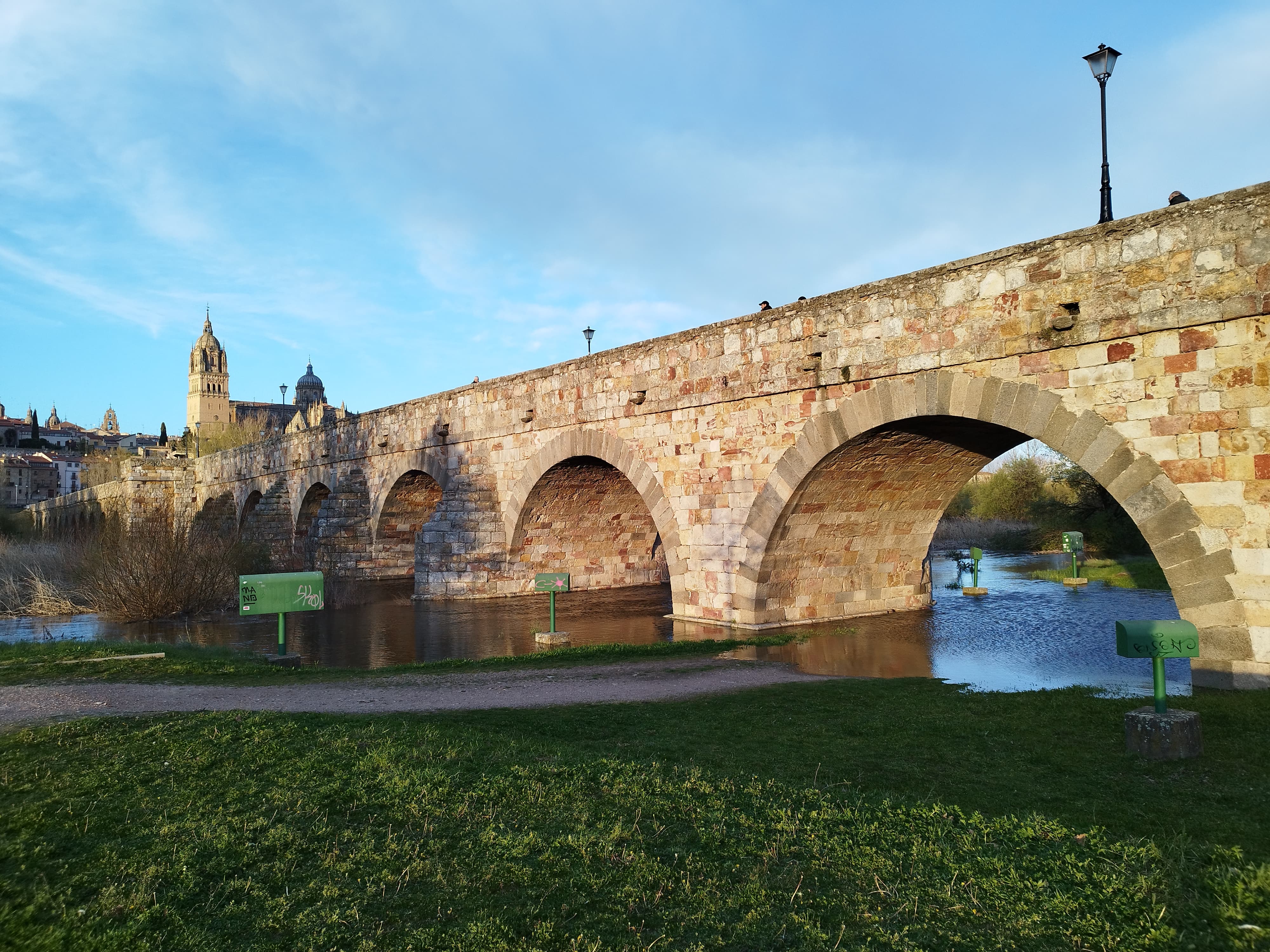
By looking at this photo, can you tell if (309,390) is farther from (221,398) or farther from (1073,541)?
(1073,541)

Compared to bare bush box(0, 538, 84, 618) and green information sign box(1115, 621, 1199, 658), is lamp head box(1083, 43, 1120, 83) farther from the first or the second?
bare bush box(0, 538, 84, 618)

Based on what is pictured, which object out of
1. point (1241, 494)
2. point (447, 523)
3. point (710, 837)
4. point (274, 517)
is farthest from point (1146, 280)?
point (274, 517)

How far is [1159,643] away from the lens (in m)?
5.97

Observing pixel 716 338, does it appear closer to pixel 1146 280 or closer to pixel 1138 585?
pixel 1146 280

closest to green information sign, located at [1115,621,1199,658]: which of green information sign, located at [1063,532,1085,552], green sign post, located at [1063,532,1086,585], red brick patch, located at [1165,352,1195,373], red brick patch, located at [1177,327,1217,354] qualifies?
red brick patch, located at [1165,352,1195,373]

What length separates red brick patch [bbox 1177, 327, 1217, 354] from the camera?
27.1 ft

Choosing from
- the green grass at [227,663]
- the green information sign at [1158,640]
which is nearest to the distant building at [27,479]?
the green grass at [227,663]

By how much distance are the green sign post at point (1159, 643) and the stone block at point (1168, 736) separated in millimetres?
142

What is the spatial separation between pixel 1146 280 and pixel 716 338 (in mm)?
6262

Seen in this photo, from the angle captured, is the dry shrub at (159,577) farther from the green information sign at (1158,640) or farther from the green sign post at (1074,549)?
the green sign post at (1074,549)

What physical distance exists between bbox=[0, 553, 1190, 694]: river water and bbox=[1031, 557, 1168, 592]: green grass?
554mm

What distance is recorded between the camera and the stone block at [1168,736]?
576 cm

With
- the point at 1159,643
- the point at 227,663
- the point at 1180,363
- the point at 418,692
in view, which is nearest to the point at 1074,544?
the point at 1180,363

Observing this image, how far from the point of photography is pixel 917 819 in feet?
15.1
